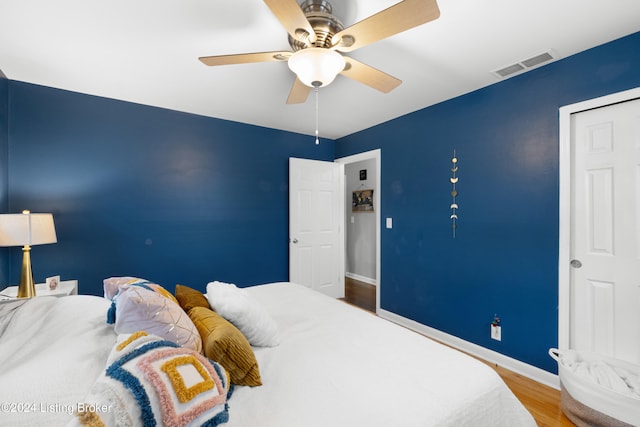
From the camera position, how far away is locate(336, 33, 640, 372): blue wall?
7.18 feet

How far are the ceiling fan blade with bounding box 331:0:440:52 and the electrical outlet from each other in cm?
249

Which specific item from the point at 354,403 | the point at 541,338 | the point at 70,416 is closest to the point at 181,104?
the point at 70,416

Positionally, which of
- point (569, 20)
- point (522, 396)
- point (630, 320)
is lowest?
point (522, 396)

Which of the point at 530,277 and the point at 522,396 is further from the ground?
the point at 530,277

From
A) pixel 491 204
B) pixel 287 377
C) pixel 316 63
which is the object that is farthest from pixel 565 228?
pixel 287 377

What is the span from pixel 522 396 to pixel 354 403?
6.03ft

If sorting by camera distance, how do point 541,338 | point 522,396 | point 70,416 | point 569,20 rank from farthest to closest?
point 541,338, point 522,396, point 569,20, point 70,416

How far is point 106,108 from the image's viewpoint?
2855mm

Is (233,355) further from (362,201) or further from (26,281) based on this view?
(362,201)

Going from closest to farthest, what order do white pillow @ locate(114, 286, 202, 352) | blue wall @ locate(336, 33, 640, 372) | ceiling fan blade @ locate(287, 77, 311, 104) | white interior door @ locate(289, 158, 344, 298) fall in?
1. white pillow @ locate(114, 286, 202, 352)
2. ceiling fan blade @ locate(287, 77, 311, 104)
3. blue wall @ locate(336, 33, 640, 372)
4. white interior door @ locate(289, 158, 344, 298)

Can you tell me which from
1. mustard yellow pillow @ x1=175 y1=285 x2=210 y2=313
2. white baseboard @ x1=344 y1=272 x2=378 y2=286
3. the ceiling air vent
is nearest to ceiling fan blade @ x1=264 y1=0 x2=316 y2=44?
mustard yellow pillow @ x1=175 y1=285 x2=210 y2=313

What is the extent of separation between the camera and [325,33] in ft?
5.10

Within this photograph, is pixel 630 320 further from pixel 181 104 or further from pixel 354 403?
pixel 181 104

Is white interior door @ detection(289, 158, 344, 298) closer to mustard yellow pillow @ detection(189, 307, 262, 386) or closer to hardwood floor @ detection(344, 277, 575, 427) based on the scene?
hardwood floor @ detection(344, 277, 575, 427)
